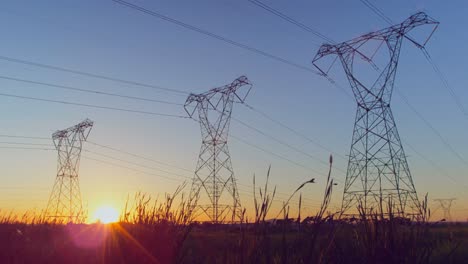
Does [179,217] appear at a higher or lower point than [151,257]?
higher

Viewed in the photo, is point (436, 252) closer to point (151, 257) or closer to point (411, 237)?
point (411, 237)

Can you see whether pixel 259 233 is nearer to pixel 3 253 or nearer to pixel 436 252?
pixel 3 253

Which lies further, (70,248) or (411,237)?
(70,248)

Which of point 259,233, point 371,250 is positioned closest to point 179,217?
point 259,233

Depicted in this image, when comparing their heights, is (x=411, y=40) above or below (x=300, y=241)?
above

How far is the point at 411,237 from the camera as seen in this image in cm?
716

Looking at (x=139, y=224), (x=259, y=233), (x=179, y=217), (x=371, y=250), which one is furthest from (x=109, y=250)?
(x=371, y=250)

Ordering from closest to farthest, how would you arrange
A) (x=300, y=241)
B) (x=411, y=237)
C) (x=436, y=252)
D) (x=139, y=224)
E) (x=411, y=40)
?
1. (x=300, y=241)
2. (x=139, y=224)
3. (x=411, y=237)
4. (x=436, y=252)
5. (x=411, y=40)

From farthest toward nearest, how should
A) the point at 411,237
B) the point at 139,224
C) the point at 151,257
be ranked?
the point at 411,237
the point at 139,224
the point at 151,257

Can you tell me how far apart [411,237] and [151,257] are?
3686 millimetres

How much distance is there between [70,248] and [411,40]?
34383 mm

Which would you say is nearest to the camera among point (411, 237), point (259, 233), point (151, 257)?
point (259, 233)

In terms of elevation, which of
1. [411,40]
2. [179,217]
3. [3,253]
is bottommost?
[3,253]

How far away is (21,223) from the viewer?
1454cm
